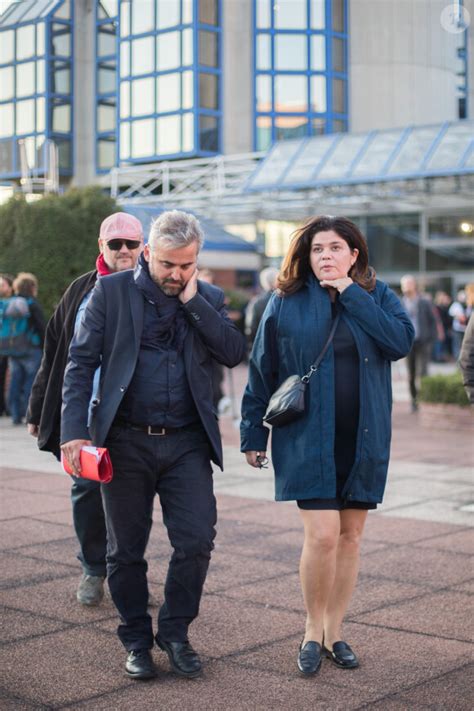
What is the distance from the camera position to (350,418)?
463cm

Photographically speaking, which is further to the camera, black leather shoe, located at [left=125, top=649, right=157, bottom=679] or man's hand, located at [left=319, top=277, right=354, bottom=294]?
man's hand, located at [left=319, top=277, right=354, bottom=294]

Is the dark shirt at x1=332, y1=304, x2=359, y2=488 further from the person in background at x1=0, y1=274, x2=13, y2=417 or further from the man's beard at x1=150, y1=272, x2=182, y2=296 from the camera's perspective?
the person in background at x1=0, y1=274, x2=13, y2=417

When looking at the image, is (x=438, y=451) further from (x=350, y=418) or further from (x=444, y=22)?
(x=350, y=418)

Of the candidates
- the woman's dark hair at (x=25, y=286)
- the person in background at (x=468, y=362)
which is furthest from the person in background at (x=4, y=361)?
the person in background at (x=468, y=362)

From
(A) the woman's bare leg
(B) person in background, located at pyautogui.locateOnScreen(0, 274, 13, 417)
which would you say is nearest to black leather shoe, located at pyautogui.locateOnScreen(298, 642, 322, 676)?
(A) the woman's bare leg

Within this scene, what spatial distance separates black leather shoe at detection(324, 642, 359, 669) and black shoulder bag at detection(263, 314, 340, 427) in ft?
3.06

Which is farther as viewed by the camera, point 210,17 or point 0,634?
point 210,17

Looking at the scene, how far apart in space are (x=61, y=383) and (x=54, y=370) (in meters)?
0.08

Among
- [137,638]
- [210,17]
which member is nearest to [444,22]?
[210,17]

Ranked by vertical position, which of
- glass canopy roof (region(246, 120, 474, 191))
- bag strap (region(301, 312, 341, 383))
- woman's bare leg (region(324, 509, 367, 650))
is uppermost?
glass canopy roof (region(246, 120, 474, 191))

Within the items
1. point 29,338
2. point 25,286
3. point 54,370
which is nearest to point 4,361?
point 29,338

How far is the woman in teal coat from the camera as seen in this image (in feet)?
15.0

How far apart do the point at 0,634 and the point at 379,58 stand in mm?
3690

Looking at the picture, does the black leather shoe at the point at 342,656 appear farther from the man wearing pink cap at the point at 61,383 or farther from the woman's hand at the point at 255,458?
the man wearing pink cap at the point at 61,383
